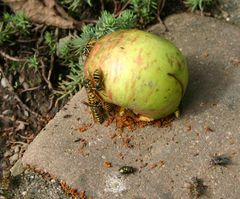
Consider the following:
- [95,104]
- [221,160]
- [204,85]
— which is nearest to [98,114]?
[95,104]

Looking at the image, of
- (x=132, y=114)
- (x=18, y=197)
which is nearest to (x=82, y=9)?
(x=132, y=114)

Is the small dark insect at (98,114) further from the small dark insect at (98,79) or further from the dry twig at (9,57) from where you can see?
the dry twig at (9,57)

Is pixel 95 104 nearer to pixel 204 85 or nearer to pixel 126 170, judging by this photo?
pixel 126 170

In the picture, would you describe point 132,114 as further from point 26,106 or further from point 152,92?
point 26,106

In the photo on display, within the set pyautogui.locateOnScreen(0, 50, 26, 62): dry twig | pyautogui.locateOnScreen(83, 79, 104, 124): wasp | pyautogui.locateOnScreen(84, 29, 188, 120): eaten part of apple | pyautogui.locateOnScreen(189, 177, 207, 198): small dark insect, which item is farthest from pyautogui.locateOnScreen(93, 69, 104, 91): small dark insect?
pyautogui.locateOnScreen(0, 50, 26, 62): dry twig

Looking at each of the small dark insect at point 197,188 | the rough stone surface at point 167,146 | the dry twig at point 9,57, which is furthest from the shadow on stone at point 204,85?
the dry twig at point 9,57
